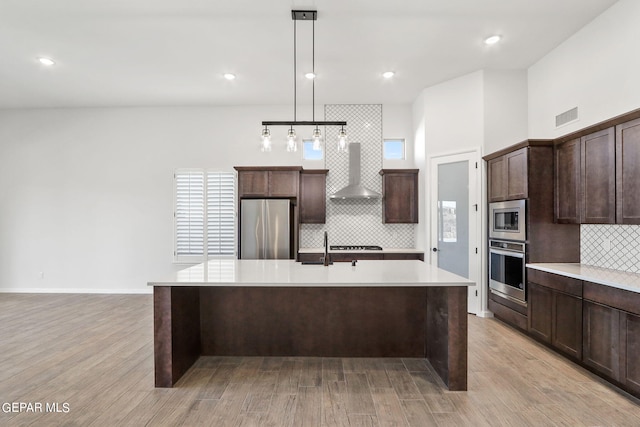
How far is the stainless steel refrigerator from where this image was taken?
5.38 metres

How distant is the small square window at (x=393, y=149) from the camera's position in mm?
6021

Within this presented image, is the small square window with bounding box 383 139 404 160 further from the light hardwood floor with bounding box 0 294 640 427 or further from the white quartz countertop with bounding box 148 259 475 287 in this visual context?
the light hardwood floor with bounding box 0 294 640 427

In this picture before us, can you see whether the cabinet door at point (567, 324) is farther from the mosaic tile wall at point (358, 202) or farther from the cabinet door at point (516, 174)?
the mosaic tile wall at point (358, 202)

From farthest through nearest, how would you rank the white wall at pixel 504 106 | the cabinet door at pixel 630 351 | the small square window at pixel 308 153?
the small square window at pixel 308 153
the white wall at pixel 504 106
the cabinet door at pixel 630 351

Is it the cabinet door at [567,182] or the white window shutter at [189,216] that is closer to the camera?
the cabinet door at [567,182]

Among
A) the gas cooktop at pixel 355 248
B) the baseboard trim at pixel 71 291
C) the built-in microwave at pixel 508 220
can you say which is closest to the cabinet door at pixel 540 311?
the built-in microwave at pixel 508 220

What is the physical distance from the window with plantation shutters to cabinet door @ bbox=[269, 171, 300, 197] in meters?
0.88

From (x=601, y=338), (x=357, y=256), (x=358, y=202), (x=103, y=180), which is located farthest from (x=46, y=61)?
(x=601, y=338)

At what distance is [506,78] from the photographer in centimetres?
462

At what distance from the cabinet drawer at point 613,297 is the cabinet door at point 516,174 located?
122cm

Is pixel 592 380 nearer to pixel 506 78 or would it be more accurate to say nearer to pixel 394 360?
pixel 394 360

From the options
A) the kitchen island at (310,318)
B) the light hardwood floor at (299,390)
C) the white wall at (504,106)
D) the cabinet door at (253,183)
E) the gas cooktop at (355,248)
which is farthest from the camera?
the gas cooktop at (355,248)

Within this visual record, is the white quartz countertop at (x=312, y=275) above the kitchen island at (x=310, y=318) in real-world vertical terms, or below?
above

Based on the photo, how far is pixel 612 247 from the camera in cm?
328
